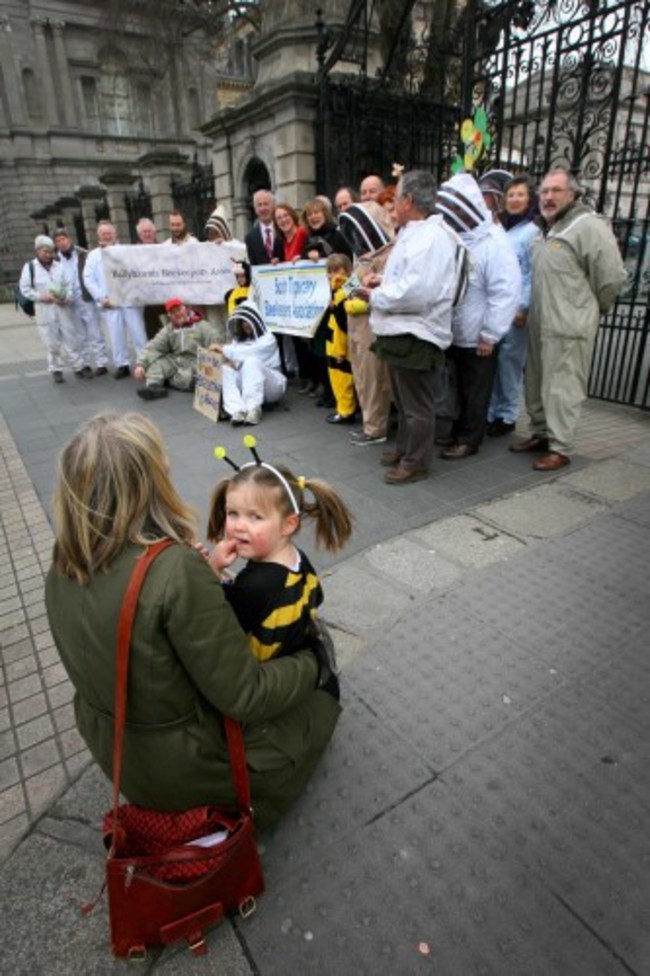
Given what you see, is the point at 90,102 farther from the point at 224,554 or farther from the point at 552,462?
the point at 224,554

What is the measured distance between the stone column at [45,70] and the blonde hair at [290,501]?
1489 inches

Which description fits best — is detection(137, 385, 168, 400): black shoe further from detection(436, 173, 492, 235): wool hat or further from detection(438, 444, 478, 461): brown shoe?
detection(436, 173, 492, 235): wool hat

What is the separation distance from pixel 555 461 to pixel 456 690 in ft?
8.55

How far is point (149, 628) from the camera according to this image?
1272 millimetres

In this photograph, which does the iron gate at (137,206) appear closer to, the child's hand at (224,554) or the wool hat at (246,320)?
the wool hat at (246,320)

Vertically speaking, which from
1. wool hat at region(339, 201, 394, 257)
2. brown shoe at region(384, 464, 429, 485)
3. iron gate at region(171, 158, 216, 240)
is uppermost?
iron gate at region(171, 158, 216, 240)

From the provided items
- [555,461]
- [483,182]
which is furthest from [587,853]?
[483,182]

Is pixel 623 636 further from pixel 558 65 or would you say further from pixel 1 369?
pixel 1 369

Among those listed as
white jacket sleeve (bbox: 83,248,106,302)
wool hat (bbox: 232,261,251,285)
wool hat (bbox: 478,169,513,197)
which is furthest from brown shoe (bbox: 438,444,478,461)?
white jacket sleeve (bbox: 83,248,106,302)

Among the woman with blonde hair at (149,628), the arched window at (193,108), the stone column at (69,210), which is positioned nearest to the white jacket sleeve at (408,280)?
the woman with blonde hair at (149,628)

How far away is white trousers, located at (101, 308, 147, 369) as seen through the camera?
26.5 ft

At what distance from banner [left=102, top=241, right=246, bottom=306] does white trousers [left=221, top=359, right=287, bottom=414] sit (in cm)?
237

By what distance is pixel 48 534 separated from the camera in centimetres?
389

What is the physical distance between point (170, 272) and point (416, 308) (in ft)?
16.2
